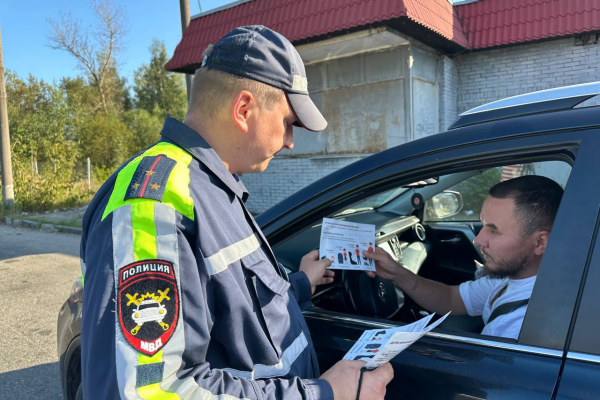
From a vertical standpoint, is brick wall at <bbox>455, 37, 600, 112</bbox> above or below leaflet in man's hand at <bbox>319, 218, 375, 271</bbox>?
above

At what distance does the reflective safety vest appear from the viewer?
33.6 inches

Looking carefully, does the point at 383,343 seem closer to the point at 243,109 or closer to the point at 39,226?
the point at 243,109

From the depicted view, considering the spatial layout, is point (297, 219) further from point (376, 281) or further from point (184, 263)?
point (184, 263)

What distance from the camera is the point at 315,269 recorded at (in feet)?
5.54

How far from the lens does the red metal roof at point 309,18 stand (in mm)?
6763

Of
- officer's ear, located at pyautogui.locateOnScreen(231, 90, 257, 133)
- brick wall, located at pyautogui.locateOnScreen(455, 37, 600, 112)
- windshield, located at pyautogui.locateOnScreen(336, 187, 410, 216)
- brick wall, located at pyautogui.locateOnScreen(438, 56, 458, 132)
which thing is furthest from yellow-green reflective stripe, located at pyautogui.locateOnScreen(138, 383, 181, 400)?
brick wall, located at pyautogui.locateOnScreen(455, 37, 600, 112)

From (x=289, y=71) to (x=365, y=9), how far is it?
6.33 m

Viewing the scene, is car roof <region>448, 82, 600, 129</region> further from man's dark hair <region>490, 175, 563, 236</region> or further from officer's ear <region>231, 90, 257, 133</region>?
officer's ear <region>231, 90, 257, 133</region>

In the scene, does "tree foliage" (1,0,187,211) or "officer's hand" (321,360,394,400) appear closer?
"officer's hand" (321,360,394,400)

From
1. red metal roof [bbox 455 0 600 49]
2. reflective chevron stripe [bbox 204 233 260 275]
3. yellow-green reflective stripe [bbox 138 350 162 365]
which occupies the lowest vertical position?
yellow-green reflective stripe [bbox 138 350 162 365]

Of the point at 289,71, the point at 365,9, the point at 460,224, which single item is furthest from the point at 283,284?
the point at 365,9

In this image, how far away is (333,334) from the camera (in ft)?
4.77

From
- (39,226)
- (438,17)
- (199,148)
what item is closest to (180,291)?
(199,148)

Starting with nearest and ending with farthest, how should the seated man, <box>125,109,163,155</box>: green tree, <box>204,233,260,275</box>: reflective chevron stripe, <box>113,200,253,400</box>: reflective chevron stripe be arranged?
<box>113,200,253,400</box>: reflective chevron stripe → <box>204,233,260,275</box>: reflective chevron stripe → the seated man → <box>125,109,163,155</box>: green tree
